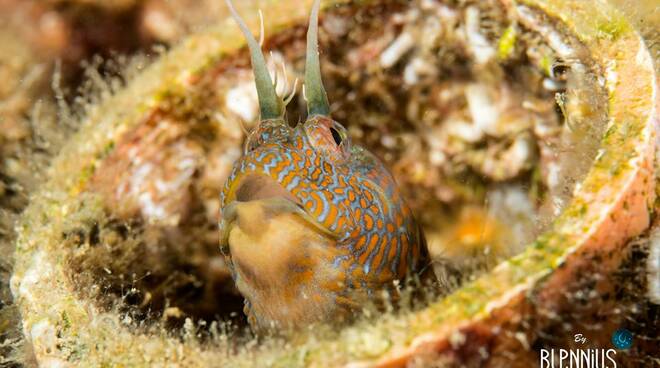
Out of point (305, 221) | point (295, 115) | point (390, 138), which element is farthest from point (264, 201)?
point (390, 138)

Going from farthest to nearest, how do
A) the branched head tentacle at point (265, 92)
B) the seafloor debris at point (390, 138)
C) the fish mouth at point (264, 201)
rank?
the seafloor debris at point (390, 138), the branched head tentacle at point (265, 92), the fish mouth at point (264, 201)

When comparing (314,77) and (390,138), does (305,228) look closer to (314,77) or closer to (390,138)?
(314,77)

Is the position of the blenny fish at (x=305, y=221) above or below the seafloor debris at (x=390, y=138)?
below

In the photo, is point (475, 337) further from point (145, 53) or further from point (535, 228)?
point (145, 53)

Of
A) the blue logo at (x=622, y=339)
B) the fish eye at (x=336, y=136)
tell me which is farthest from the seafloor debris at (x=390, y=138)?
the blue logo at (x=622, y=339)

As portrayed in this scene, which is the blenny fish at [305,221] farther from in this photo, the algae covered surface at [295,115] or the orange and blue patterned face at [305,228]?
the algae covered surface at [295,115]

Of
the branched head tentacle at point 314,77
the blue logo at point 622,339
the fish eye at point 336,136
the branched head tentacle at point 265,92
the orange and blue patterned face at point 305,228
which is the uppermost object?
the branched head tentacle at point 314,77

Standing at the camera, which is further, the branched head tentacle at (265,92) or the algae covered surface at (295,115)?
the branched head tentacle at (265,92)

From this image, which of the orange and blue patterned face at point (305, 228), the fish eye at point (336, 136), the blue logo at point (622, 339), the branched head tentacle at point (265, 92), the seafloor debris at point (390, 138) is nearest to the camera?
the blue logo at point (622, 339)

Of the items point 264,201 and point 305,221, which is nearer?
point 264,201

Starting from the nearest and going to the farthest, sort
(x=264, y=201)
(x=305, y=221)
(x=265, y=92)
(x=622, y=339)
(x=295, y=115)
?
(x=622, y=339), (x=264, y=201), (x=305, y=221), (x=265, y=92), (x=295, y=115)
